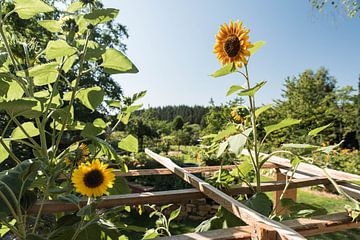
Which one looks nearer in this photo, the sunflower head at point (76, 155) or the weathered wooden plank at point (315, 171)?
the sunflower head at point (76, 155)

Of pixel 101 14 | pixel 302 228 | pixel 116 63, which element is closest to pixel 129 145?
pixel 116 63

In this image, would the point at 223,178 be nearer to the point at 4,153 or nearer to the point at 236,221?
the point at 236,221

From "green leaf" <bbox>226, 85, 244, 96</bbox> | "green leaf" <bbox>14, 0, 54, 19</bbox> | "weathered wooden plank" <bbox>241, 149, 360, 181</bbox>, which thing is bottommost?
"weathered wooden plank" <bbox>241, 149, 360, 181</bbox>

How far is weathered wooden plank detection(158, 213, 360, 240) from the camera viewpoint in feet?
1.52

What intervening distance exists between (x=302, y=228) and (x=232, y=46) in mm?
487

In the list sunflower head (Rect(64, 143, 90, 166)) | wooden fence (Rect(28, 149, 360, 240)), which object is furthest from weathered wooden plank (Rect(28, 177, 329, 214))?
sunflower head (Rect(64, 143, 90, 166))

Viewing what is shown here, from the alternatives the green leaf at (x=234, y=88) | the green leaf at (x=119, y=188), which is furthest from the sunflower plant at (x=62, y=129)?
the green leaf at (x=234, y=88)

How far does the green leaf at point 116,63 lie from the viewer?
60cm

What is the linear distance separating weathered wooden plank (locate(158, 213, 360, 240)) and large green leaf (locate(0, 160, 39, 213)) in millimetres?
246

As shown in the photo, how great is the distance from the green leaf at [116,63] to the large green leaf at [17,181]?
26 centimetres

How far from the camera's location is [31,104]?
0.47m

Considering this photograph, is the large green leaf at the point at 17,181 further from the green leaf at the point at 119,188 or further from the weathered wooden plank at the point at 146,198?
the green leaf at the point at 119,188

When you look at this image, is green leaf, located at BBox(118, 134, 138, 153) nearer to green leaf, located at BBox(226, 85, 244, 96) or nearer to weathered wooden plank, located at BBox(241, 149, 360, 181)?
green leaf, located at BBox(226, 85, 244, 96)

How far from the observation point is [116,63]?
0.61 metres
